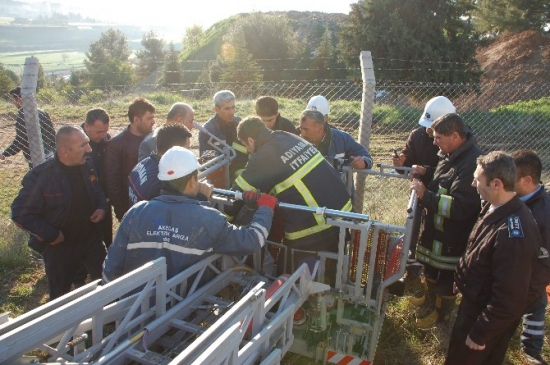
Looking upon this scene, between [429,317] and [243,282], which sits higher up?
[243,282]

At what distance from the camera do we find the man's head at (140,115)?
4738mm

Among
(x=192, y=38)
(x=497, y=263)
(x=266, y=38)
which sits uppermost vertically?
(x=192, y=38)

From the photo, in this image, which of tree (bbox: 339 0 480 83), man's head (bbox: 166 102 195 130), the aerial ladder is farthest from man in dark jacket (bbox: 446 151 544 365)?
tree (bbox: 339 0 480 83)

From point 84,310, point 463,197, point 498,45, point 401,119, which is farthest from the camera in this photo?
point 498,45

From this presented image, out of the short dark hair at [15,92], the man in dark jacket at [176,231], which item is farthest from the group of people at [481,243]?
the short dark hair at [15,92]

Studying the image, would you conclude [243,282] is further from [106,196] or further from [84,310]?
[106,196]

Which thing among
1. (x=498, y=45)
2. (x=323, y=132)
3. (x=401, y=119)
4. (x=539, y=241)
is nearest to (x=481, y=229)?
(x=539, y=241)

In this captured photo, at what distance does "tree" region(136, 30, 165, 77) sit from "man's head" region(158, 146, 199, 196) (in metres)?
45.6

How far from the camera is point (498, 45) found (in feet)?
103

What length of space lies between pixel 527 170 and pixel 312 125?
2.02 m

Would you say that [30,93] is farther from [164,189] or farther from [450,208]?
[450,208]

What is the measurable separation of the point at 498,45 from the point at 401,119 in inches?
829

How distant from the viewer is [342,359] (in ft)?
11.6

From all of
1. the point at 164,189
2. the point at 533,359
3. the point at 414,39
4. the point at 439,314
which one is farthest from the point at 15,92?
the point at 414,39
